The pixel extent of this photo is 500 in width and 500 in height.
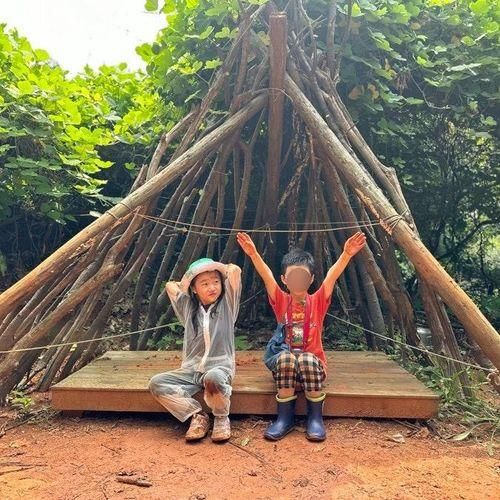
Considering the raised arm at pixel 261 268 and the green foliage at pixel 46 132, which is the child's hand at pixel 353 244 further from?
the green foliage at pixel 46 132

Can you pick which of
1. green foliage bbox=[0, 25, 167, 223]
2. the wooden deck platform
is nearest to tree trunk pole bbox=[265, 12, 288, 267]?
green foliage bbox=[0, 25, 167, 223]

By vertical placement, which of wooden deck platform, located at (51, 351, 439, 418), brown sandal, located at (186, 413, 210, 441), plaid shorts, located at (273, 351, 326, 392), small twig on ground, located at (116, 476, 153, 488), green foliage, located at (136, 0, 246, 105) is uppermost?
green foliage, located at (136, 0, 246, 105)

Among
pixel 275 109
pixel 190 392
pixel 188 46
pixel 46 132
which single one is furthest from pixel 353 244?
pixel 46 132

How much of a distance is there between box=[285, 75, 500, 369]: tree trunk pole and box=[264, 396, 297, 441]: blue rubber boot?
1.23 metres

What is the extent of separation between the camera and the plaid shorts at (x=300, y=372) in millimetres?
3232

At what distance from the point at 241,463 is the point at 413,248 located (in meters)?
1.81

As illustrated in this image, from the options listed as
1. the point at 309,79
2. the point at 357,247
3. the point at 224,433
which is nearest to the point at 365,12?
the point at 309,79

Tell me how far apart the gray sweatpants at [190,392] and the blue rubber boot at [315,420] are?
0.54 m

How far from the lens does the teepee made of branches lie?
3.71 meters

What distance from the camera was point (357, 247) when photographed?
3428 millimetres

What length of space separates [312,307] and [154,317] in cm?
243

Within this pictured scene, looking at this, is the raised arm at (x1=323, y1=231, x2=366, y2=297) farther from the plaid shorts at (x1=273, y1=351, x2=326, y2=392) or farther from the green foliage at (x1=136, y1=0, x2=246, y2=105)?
the green foliage at (x1=136, y1=0, x2=246, y2=105)

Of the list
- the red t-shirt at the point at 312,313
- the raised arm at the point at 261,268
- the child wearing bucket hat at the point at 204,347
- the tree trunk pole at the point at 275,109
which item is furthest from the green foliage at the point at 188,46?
the red t-shirt at the point at 312,313

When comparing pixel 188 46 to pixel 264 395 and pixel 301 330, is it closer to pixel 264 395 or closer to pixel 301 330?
pixel 301 330
